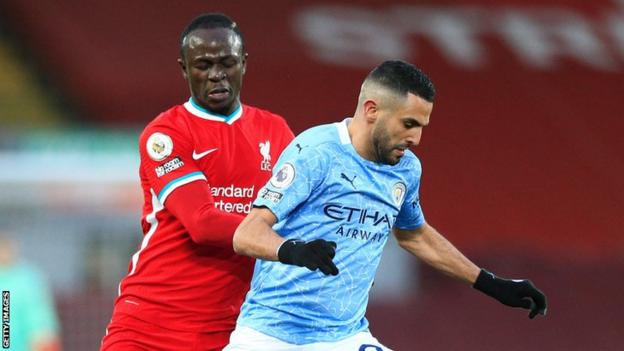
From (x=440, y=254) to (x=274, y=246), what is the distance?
1209mm

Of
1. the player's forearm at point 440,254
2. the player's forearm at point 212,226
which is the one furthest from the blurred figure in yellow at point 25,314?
the player's forearm at point 440,254

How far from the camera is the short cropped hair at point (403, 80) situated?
4797 mm

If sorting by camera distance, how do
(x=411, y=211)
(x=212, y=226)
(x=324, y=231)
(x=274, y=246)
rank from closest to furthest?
(x=274, y=246) < (x=324, y=231) < (x=212, y=226) < (x=411, y=211)

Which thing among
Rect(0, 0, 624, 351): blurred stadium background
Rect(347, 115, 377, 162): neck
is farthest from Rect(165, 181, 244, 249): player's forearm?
Rect(0, 0, 624, 351): blurred stadium background

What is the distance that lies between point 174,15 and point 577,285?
275 inches

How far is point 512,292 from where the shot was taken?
5.34 meters

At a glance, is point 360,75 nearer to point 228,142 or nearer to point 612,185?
point 612,185

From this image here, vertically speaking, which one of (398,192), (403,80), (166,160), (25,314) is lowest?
(25,314)

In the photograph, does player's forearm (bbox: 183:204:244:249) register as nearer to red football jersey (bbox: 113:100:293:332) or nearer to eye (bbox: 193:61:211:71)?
red football jersey (bbox: 113:100:293:332)

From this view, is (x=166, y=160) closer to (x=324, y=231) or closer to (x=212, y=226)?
(x=212, y=226)

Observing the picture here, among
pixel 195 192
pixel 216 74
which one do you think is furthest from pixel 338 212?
pixel 216 74

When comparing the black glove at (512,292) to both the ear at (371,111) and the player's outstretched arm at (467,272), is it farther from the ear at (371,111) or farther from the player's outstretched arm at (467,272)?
the ear at (371,111)

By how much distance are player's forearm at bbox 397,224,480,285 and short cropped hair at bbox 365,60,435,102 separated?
30.6 inches

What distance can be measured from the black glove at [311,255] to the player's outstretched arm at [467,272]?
1.11m
